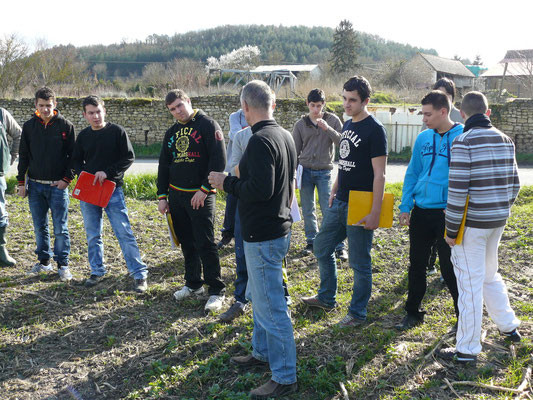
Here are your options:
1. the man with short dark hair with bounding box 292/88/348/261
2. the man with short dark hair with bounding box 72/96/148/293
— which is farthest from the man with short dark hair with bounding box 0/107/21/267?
the man with short dark hair with bounding box 292/88/348/261

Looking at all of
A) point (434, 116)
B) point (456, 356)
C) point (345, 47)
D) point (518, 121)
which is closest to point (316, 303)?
point (456, 356)

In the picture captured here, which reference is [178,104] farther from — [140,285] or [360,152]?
[140,285]

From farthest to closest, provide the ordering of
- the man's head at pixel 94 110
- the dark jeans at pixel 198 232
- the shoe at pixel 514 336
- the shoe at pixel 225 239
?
the shoe at pixel 225 239 → the man's head at pixel 94 110 → the dark jeans at pixel 198 232 → the shoe at pixel 514 336

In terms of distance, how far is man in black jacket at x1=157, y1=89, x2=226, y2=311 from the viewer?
4.31 m

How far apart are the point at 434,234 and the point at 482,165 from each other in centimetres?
82

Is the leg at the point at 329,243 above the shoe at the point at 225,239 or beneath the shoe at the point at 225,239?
above

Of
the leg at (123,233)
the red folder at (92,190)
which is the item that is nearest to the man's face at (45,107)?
the red folder at (92,190)

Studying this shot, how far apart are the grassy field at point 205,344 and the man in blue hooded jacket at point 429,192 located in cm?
50

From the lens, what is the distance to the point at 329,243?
4.03m

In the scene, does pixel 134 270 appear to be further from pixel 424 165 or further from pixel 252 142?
pixel 424 165

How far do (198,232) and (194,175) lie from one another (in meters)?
0.57

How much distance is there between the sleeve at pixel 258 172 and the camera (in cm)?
276

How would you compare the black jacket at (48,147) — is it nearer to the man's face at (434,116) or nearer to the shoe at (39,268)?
the shoe at (39,268)

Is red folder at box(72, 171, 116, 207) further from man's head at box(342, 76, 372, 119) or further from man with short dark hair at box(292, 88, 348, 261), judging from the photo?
man's head at box(342, 76, 372, 119)
